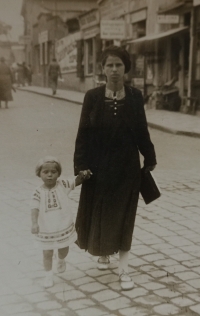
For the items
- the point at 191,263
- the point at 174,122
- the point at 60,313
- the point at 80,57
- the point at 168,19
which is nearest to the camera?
the point at 60,313

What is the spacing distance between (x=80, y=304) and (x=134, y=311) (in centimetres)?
36

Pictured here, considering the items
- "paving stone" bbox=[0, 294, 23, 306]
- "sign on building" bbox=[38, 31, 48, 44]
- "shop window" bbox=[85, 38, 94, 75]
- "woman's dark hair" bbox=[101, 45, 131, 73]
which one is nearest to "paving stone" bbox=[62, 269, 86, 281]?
"paving stone" bbox=[0, 294, 23, 306]

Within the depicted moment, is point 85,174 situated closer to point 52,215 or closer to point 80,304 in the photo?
point 52,215

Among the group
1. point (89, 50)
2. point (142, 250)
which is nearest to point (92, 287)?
point (142, 250)

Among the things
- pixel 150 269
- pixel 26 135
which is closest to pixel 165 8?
pixel 26 135

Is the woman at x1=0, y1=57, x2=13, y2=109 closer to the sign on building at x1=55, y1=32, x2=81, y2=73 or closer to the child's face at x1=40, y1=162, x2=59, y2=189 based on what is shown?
the sign on building at x1=55, y1=32, x2=81, y2=73

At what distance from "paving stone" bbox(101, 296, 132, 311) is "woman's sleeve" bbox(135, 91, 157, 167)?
98 centimetres

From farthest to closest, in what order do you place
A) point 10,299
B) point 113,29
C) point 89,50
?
1. point 89,50
2. point 113,29
3. point 10,299

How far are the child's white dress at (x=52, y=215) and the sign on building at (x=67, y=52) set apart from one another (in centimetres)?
2830

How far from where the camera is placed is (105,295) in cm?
394

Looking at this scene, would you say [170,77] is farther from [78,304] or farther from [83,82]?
[78,304]

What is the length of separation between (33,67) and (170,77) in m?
24.4

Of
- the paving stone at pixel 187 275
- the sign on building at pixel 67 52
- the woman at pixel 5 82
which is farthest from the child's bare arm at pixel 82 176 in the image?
the sign on building at pixel 67 52

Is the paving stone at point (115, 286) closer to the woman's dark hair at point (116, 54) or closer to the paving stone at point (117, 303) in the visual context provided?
the paving stone at point (117, 303)
